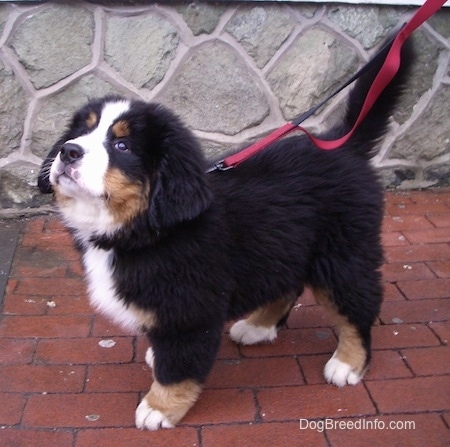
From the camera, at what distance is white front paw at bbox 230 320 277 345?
3.15 m

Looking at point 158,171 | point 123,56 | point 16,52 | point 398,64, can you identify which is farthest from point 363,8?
point 158,171

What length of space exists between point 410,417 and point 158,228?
1.30 meters

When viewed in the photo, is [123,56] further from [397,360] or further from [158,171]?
[397,360]

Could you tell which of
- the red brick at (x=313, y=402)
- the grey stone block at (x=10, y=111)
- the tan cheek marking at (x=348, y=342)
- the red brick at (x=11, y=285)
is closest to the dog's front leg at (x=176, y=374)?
the red brick at (x=313, y=402)

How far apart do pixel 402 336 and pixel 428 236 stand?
1252mm

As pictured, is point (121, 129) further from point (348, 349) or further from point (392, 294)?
point (392, 294)

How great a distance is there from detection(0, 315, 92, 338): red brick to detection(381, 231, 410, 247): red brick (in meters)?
1.99

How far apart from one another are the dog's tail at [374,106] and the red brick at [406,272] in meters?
1.12

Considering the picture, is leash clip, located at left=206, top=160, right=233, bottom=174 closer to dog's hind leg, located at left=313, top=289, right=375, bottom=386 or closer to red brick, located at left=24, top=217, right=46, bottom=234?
dog's hind leg, located at left=313, top=289, right=375, bottom=386

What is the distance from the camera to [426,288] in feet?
11.9

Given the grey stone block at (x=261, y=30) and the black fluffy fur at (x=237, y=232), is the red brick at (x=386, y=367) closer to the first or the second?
the black fluffy fur at (x=237, y=232)

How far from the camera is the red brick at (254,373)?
2.89 m

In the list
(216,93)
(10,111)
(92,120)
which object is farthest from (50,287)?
(216,93)

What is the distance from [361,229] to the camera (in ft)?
8.98
